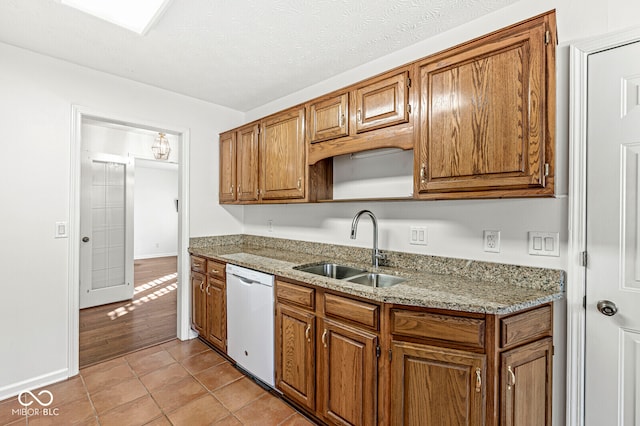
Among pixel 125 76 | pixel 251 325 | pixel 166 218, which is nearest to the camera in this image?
pixel 251 325

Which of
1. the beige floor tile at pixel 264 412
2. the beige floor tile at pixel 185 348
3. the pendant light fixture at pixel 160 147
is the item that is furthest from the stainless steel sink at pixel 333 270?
the pendant light fixture at pixel 160 147

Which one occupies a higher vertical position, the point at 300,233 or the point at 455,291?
the point at 300,233

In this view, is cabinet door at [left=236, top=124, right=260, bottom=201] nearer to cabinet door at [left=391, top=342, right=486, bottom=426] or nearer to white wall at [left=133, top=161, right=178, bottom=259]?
cabinet door at [left=391, top=342, right=486, bottom=426]

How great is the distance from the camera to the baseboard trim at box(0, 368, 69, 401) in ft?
7.04

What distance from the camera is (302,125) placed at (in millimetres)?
2406

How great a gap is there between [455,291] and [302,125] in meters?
1.62

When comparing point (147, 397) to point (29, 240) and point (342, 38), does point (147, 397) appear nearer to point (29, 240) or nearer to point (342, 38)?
point (29, 240)

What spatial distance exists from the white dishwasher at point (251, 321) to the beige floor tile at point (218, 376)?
0.10m

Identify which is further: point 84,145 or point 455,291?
point 84,145

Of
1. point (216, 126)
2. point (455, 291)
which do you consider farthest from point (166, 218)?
point (455, 291)

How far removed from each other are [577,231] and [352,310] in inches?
46.7

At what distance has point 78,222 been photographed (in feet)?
8.23

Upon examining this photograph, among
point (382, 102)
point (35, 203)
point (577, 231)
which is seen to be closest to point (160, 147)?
point (35, 203)

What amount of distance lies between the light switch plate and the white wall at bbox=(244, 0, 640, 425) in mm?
22
